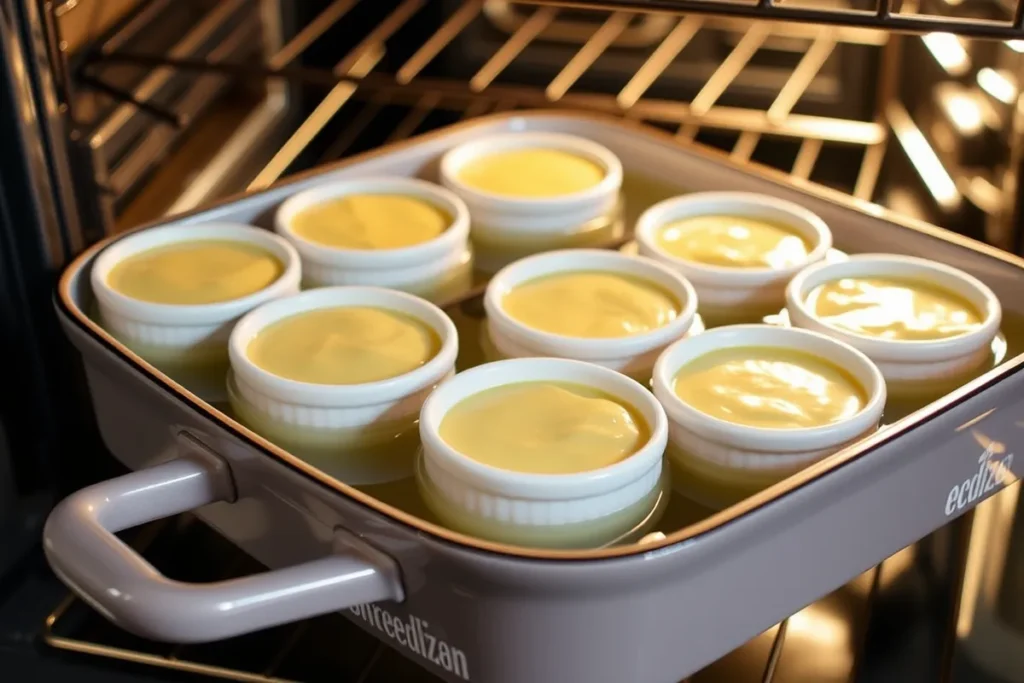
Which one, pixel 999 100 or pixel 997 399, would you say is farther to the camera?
pixel 999 100

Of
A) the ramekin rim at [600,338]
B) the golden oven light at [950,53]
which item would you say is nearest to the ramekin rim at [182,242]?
the ramekin rim at [600,338]

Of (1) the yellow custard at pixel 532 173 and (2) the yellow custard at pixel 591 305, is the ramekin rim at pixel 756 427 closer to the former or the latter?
(2) the yellow custard at pixel 591 305

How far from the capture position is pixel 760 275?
0.74 metres

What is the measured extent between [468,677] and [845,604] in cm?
28

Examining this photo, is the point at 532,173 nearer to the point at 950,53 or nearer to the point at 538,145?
the point at 538,145

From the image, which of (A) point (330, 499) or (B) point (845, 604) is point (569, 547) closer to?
(A) point (330, 499)

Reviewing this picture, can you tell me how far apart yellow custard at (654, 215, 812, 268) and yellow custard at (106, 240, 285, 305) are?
9.8 inches

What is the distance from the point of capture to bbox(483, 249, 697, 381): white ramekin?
0.67 metres

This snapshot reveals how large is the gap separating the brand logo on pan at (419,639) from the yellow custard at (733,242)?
12.8 inches

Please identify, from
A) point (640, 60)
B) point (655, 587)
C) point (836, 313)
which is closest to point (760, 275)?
point (836, 313)

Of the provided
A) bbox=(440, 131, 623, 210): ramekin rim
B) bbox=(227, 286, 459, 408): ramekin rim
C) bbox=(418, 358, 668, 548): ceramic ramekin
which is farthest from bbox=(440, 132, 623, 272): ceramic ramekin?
bbox=(418, 358, 668, 548): ceramic ramekin

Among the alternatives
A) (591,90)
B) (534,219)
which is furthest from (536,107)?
(534,219)

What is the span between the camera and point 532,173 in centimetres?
88

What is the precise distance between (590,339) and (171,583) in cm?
27
